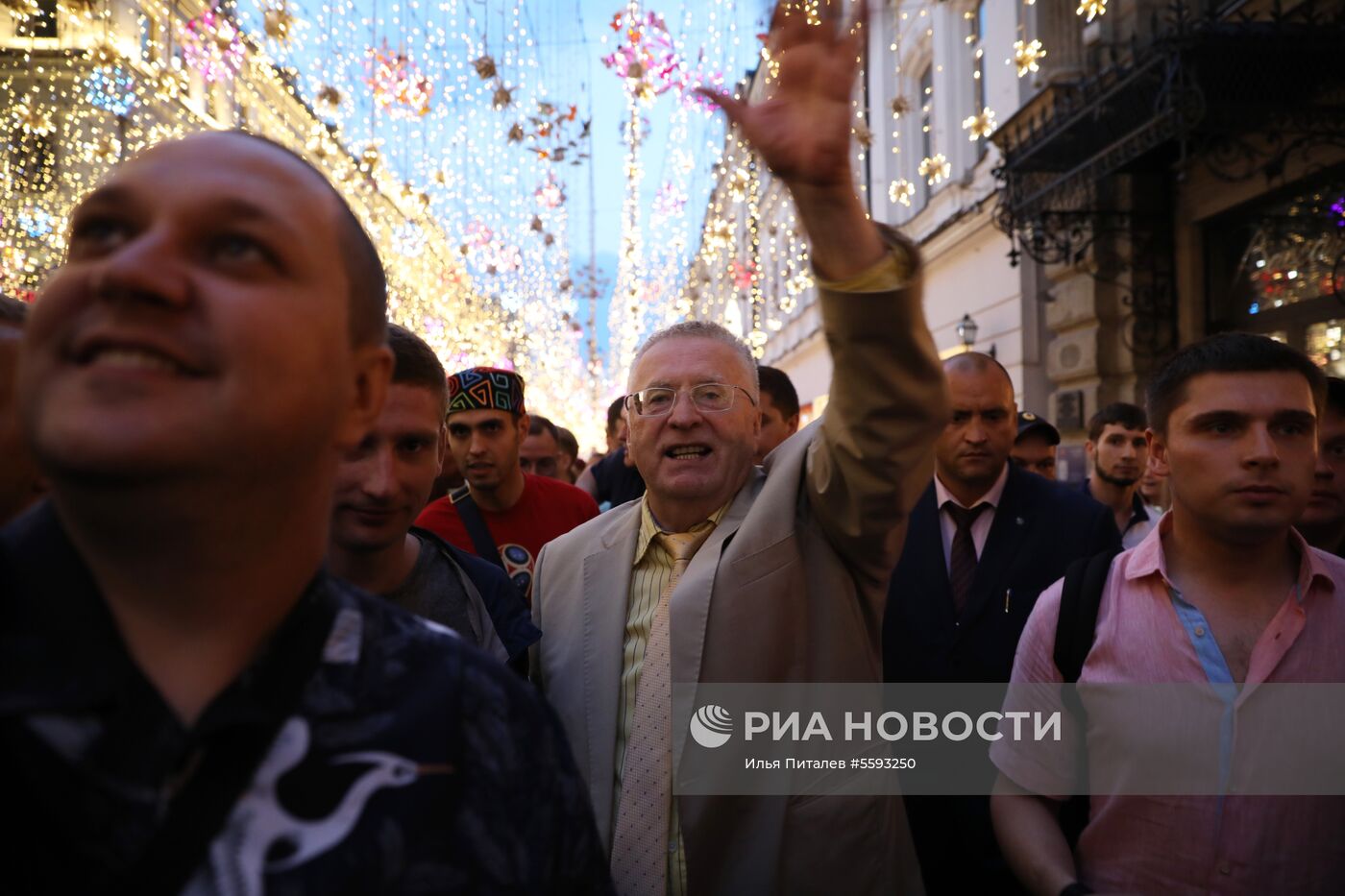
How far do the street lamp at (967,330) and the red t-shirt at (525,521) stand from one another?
954 centimetres

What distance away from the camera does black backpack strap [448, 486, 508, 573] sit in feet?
11.1

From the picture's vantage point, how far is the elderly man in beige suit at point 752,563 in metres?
1.54

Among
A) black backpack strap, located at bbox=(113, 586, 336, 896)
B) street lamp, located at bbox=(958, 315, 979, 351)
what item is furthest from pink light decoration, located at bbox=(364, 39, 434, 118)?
street lamp, located at bbox=(958, 315, 979, 351)

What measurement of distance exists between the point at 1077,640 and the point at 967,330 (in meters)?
11.1

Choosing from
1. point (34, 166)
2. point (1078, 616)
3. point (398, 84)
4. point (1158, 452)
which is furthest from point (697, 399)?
point (34, 166)

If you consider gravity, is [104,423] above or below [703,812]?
above

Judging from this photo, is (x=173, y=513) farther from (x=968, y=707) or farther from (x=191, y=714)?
(x=968, y=707)

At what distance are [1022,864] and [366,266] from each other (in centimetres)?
186

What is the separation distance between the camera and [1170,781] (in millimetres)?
1952

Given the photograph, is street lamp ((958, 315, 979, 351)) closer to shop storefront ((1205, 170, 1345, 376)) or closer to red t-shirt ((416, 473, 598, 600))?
shop storefront ((1205, 170, 1345, 376))

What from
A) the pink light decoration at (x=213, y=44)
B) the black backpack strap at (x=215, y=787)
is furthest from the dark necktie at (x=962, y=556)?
the pink light decoration at (x=213, y=44)

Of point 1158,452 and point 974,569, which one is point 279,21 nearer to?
point 974,569

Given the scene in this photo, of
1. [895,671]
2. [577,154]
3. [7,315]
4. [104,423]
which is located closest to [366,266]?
[104,423]

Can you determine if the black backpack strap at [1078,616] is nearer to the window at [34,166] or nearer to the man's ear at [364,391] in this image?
the man's ear at [364,391]
